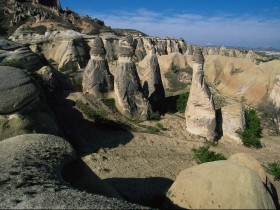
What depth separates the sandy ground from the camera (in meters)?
11.9

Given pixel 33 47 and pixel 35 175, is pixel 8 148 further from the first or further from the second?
pixel 33 47

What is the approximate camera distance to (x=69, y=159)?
871cm

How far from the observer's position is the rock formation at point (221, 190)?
301 inches

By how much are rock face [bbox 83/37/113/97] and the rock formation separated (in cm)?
1307

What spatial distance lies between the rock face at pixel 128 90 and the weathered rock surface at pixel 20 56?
545cm

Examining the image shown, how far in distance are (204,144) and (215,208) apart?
32.1 feet

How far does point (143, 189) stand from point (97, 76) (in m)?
10.8

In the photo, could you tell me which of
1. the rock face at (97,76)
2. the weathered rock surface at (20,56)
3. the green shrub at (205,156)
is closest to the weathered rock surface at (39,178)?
the green shrub at (205,156)

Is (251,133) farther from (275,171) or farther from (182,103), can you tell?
(182,103)

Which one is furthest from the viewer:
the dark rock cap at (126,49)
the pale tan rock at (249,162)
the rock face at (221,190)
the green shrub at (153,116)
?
the dark rock cap at (126,49)

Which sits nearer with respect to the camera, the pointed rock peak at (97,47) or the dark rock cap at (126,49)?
the dark rock cap at (126,49)

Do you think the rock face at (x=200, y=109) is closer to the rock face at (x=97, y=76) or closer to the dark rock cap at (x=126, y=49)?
the dark rock cap at (x=126, y=49)

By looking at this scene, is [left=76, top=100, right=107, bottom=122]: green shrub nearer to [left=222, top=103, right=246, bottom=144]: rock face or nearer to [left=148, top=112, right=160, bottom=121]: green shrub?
[left=148, top=112, right=160, bottom=121]: green shrub

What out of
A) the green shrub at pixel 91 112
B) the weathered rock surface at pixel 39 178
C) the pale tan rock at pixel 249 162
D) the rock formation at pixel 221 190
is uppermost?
the weathered rock surface at pixel 39 178
